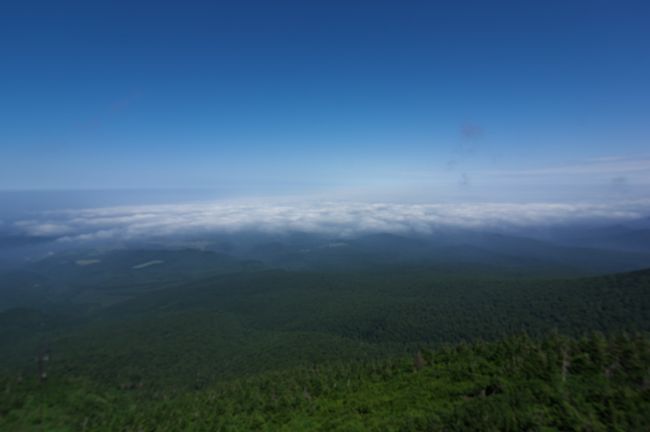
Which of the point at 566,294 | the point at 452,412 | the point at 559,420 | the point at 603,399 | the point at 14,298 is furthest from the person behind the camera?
the point at 14,298

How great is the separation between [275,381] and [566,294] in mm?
101172

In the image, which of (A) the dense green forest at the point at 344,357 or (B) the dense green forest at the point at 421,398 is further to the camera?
(A) the dense green forest at the point at 344,357

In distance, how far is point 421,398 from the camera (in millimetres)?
24109

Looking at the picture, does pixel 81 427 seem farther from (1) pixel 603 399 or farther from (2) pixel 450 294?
(2) pixel 450 294

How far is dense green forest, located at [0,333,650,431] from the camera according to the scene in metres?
15.5

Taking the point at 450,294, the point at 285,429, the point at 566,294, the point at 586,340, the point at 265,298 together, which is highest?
the point at 586,340

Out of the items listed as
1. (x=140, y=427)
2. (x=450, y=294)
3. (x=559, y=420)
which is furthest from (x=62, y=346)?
(x=450, y=294)

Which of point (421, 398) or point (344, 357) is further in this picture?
point (344, 357)

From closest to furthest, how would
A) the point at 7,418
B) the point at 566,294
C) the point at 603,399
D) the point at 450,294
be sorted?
the point at 603,399, the point at 7,418, the point at 566,294, the point at 450,294

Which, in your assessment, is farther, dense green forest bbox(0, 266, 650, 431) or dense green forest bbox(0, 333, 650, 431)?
dense green forest bbox(0, 266, 650, 431)

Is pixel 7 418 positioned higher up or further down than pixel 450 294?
higher up

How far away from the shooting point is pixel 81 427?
105 ft

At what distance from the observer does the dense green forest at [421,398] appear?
15516mm

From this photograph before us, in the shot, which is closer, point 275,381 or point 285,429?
point 285,429
